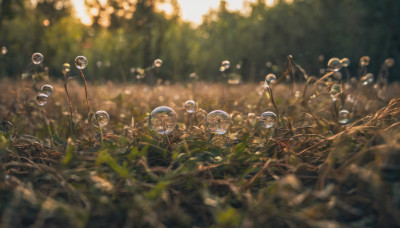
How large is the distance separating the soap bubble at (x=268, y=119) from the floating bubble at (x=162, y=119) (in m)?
0.49

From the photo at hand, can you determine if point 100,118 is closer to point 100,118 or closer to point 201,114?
point 100,118

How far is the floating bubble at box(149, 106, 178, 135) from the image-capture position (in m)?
1.39

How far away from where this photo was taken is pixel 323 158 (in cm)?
140

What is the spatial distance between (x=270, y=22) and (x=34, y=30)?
14874 millimetres

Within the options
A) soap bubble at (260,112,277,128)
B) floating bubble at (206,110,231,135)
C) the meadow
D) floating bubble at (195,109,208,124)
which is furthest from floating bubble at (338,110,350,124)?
floating bubble at (195,109,208,124)

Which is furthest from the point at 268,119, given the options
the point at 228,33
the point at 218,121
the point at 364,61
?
the point at 228,33

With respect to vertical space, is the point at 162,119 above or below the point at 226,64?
below

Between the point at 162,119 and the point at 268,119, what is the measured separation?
59cm

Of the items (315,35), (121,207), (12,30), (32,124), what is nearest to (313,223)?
(121,207)

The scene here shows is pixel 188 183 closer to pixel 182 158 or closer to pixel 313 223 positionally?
pixel 182 158

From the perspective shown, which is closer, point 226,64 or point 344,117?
point 344,117

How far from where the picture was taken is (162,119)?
1387 millimetres

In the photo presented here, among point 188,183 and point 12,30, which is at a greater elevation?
point 12,30

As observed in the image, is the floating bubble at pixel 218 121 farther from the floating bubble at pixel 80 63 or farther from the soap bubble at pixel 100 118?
the floating bubble at pixel 80 63
